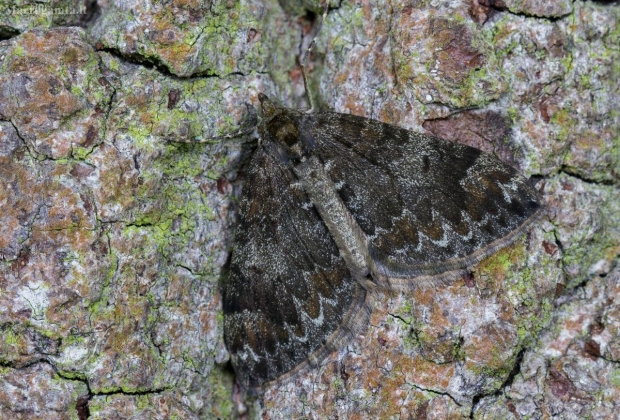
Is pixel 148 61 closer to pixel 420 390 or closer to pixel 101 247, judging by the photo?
pixel 101 247

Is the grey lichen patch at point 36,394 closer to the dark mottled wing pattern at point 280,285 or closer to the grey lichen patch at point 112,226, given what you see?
the grey lichen patch at point 112,226

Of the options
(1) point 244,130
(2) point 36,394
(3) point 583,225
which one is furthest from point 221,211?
(3) point 583,225

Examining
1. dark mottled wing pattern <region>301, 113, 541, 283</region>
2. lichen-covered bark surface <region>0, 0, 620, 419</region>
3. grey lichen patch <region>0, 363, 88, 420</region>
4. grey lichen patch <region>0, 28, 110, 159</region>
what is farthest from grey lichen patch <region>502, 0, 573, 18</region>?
grey lichen patch <region>0, 363, 88, 420</region>

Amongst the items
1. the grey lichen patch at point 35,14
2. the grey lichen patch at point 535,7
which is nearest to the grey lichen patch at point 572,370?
the grey lichen patch at point 535,7

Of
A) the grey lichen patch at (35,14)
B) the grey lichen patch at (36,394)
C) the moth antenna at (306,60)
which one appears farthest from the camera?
the moth antenna at (306,60)

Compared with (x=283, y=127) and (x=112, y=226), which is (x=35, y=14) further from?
(x=283, y=127)

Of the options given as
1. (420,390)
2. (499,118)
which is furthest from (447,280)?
(499,118)

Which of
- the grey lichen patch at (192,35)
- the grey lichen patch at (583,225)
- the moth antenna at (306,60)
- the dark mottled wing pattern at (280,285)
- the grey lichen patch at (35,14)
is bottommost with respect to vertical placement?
the grey lichen patch at (583,225)
